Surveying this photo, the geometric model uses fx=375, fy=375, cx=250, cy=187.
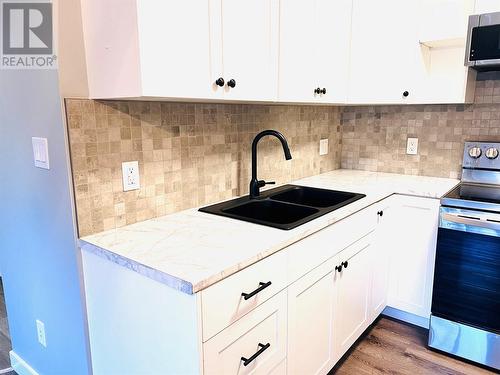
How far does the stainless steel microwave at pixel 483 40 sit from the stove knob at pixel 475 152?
1.94 ft

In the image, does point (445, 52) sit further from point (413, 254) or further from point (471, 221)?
point (413, 254)

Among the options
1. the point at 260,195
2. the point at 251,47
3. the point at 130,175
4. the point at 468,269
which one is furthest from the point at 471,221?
the point at 130,175

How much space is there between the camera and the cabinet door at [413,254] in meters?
2.17

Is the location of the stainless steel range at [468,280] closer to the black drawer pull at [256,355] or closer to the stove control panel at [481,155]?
the stove control panel at [481,155]

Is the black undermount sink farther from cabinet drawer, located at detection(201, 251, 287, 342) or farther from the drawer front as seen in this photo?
cabinet drawer, located at detection(201, 251, 287, 342)

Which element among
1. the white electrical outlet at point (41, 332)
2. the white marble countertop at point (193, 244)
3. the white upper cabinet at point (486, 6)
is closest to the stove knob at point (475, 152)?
the white upper cabinet at point (486, 6)

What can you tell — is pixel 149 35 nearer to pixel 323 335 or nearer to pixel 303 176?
pixel 323 335

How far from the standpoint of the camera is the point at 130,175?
151cm

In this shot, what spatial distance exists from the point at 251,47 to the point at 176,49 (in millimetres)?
384

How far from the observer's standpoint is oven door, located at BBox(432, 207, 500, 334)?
187cm

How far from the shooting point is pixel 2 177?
68.2 inches

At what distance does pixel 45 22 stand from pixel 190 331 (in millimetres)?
1146

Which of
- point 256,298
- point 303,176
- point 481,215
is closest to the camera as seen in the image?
point 256,298

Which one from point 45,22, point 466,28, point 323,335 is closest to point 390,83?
point 466,28
